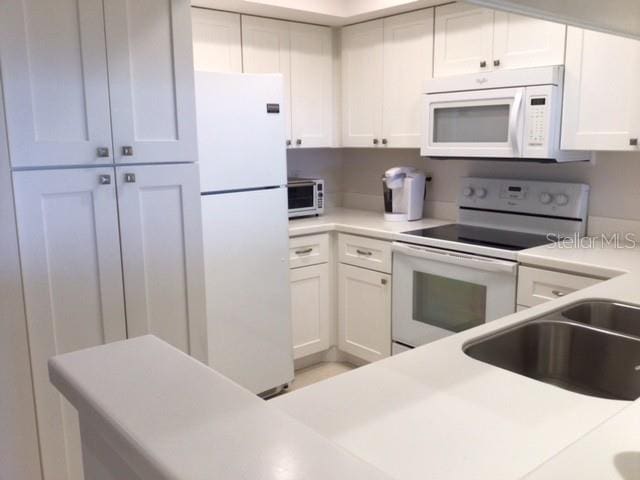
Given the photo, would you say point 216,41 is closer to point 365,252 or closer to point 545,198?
point 365,252

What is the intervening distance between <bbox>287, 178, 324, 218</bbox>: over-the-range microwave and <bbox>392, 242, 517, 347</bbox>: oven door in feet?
2.36

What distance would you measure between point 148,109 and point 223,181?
0.61m

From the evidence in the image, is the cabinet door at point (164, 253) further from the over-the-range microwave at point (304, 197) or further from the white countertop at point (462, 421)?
the white countertop at point (462, 421)

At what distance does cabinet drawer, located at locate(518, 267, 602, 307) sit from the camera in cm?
227

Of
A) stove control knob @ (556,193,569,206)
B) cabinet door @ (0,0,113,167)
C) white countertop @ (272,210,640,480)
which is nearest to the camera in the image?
white countertop @ (272,210,640,480)

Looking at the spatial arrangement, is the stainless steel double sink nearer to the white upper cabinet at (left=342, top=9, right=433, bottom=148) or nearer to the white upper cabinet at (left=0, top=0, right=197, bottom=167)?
the white upper cabinet at (left=0, top=0, right=197, bottom=167)

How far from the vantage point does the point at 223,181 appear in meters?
2.67

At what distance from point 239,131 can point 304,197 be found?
2.80 ft

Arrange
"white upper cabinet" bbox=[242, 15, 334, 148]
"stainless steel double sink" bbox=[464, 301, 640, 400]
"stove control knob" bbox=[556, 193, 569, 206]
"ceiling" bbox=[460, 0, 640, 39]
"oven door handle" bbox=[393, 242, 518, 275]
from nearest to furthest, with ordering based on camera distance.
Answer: "ceiling" bbox=[460, 0, 640, 39] → "stainless steel double sink" bbox=[464, 301, 640, 400] → "oven door handle" bbox=[393, 242, 518, 275] → "stove control knob" bbox=[556, 193, 569, 206] → "white upper cabinet" bbox=[242, 15, 334, 148]

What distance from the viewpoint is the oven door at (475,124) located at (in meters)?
2.63

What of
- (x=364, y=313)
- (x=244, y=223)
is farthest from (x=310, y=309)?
(x=244, y=223)

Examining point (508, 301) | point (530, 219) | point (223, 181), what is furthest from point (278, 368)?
point (530, 219)

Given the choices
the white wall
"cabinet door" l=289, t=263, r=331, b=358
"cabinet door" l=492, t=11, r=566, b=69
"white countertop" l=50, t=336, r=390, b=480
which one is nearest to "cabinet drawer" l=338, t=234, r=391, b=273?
"cabinet door" l=289, t=263, r=331, b=358

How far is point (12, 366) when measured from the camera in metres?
1.93
